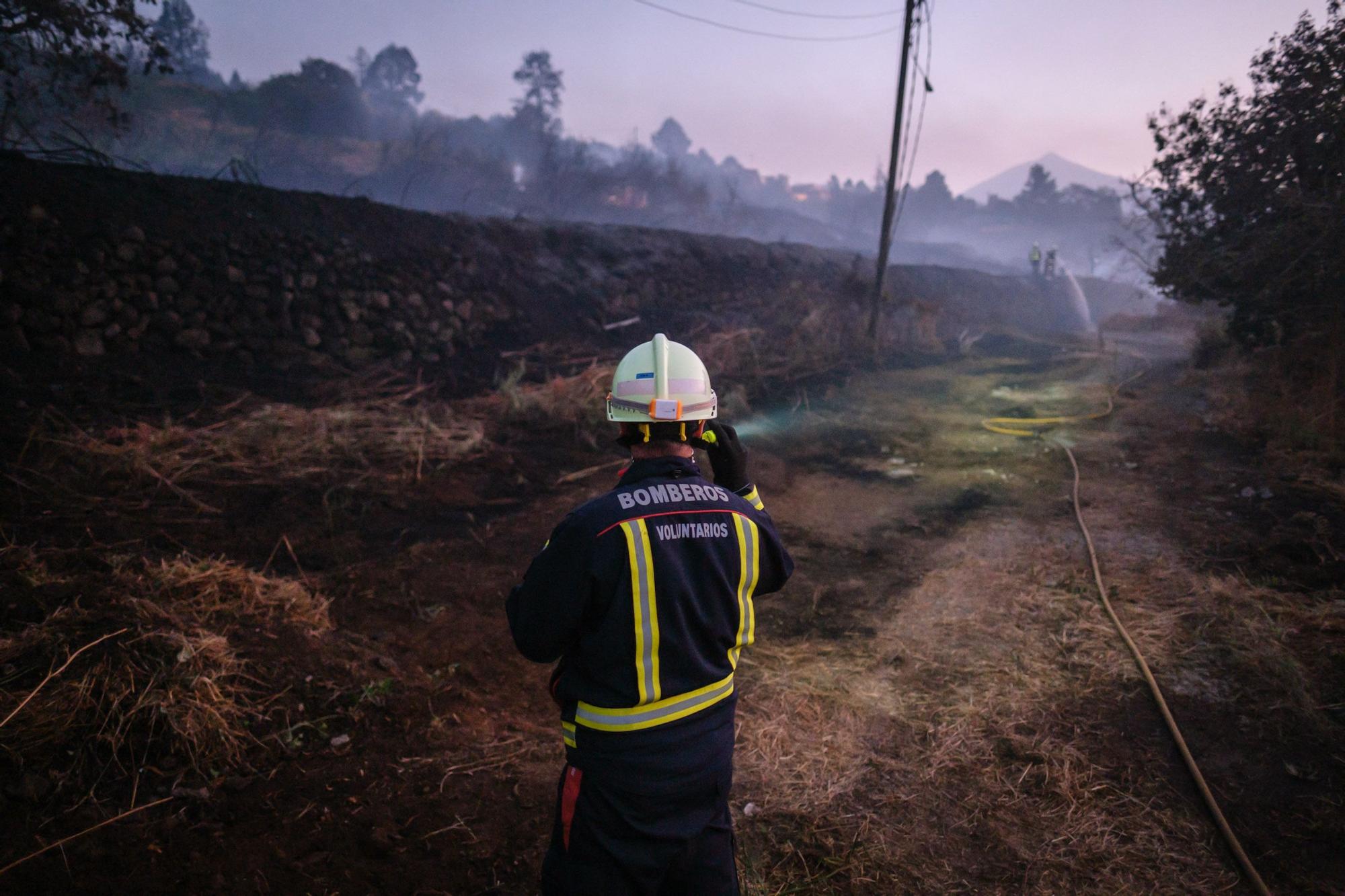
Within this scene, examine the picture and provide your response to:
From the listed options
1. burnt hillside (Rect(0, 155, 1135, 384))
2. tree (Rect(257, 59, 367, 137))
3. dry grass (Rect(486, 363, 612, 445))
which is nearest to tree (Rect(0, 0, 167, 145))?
burnt hillside (Rect(0, 155, 1135, 384))

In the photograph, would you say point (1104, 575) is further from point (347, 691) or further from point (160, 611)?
point (160, 611)

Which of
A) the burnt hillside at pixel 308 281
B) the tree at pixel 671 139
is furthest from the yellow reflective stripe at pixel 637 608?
the tree at pixel 671 139

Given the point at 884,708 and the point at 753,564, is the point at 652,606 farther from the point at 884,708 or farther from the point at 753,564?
the point at 884,708

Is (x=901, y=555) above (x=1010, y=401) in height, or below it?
below

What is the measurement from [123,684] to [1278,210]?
1264cm

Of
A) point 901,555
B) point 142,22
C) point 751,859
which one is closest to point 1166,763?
point 751,859

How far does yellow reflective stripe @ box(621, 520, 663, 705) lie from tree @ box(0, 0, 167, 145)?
10.2 metres

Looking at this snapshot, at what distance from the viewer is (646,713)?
1.67 meters

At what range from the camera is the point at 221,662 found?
3.30 metres

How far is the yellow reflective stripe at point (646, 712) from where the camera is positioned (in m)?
1.66

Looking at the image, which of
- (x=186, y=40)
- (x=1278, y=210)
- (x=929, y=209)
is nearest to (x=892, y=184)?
(x=1278, y=210)

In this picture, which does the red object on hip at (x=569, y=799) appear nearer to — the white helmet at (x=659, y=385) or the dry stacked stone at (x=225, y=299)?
the white helmet at (x=659, y=385)

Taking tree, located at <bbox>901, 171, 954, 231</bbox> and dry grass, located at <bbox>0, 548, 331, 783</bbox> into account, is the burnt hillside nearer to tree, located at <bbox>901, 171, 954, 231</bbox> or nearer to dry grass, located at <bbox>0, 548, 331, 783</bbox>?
dry grass, located at <bbox>0, 548, 331, 783</bbox>

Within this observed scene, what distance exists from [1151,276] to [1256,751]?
1019cm
